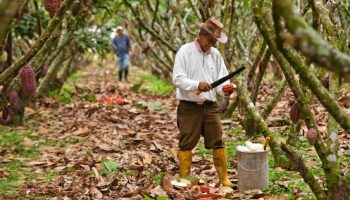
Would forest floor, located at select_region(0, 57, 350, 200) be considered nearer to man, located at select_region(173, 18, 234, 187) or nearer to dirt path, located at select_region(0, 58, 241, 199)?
dirt path, located at select_region(0, 58, 241, 199)

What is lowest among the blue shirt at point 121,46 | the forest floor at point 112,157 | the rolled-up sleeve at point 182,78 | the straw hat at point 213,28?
the forest floor at point 112,157

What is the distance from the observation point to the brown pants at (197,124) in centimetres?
475

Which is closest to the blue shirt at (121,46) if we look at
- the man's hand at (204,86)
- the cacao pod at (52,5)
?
Result: the man's hand at (204,86)

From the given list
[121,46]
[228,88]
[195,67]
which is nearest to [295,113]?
[228,88]

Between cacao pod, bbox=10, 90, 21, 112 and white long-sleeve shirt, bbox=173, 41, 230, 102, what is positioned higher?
white long-sleeve shirt, bbox=173, 41, 230, 102

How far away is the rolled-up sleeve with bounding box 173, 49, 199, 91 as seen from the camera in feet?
14.6

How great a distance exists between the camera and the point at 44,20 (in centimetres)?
904

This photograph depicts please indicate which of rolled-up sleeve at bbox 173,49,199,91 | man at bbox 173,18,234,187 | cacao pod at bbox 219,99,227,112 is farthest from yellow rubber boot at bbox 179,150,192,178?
cacao pod at bbox 219,99,227,112

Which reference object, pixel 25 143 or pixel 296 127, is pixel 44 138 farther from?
pixel 296 127

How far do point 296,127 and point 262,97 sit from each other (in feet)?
13.8

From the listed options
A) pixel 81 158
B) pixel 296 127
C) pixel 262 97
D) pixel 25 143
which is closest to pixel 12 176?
pixel 81 158

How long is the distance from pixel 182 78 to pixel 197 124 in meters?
0.43

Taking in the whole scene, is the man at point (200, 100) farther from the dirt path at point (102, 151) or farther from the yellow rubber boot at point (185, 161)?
the dirt path at point (102, 151)

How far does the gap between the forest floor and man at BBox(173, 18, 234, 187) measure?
0.80 ft
